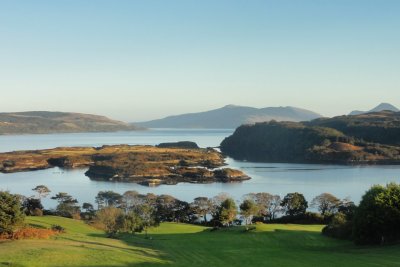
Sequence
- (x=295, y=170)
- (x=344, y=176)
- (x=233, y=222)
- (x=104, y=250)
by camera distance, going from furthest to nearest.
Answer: (x=295, y=170)
(x=344, y=176)
(x=233, y=222)
(x=104, y=250)

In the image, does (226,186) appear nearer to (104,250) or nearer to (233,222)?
(233,222)

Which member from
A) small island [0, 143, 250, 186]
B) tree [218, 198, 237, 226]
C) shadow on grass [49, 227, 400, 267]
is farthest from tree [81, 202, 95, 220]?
small island [0, 143, 250, 186]

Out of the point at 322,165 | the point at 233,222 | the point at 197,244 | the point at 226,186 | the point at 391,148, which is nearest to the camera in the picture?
the point at 197,244

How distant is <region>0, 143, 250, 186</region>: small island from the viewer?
438 ft

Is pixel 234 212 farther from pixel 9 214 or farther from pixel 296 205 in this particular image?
pixel 9 214

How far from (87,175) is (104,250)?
385 ft

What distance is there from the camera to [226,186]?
118 m

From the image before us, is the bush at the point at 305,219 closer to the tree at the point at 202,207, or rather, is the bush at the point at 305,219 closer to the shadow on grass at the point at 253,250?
the tree at the point at 202,207

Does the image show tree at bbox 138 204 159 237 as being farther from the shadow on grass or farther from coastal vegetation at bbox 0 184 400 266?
the shadow on grass

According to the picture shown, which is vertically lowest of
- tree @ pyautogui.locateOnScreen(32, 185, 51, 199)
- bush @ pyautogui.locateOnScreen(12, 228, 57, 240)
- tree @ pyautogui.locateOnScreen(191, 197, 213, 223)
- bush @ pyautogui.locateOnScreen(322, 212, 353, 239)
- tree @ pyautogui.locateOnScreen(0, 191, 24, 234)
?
tree @ pyautogui.locateOnScreen(32, 185, 51, 199)

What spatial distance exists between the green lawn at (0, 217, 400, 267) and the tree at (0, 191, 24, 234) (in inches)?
102

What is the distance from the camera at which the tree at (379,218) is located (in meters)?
37.5

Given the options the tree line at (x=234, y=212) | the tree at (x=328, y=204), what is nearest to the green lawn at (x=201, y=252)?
the tree line at (x=234, y=212)

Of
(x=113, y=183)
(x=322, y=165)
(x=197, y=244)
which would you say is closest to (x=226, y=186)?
(x=113, y=183)
